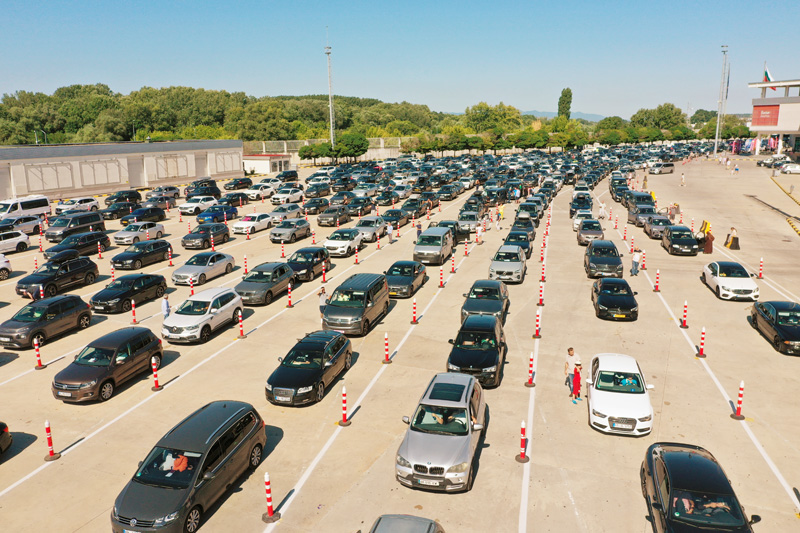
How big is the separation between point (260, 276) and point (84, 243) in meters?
15.8

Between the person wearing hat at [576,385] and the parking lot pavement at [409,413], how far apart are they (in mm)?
234

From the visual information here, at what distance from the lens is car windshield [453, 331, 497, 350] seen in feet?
55.6

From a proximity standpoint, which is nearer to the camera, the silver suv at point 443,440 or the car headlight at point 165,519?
the car headlight at point 165,519

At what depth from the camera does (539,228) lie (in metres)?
43.7

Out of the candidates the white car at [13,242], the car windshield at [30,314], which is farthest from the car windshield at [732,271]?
the white car at [13,242]

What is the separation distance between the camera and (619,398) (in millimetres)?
14211

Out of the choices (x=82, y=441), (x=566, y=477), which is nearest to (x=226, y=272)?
(x=82, y=441)

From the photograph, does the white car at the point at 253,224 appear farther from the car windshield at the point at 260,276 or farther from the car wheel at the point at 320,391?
the car wheel at the point at 320,391

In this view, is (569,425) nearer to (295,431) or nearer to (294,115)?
(295,431)

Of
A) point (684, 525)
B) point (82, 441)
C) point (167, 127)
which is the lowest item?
point (82, 441)

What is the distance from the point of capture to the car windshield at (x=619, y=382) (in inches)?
569

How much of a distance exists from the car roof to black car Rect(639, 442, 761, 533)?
28.6ft

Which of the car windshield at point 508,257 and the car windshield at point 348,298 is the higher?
the car windshield at point 508,257

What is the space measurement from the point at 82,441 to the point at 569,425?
1269 centimetres
